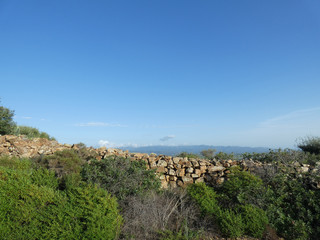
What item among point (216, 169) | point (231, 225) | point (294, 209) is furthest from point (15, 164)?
point (294, 209)

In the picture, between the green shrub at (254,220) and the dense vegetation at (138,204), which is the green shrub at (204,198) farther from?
the green shrub at (254,220)

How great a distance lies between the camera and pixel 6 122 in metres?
13.5

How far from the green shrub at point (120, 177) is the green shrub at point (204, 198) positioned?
3.83 ft

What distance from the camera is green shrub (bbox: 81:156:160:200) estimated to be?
212 inches

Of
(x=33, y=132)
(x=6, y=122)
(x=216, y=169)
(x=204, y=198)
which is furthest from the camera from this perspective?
(x=33, y=132)

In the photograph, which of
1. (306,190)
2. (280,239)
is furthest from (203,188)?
(306,190)

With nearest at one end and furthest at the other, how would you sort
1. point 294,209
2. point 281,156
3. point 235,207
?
point 235,207
point 294,209
point 281,156

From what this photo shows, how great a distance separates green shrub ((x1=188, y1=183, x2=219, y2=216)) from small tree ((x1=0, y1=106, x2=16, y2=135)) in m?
12.5

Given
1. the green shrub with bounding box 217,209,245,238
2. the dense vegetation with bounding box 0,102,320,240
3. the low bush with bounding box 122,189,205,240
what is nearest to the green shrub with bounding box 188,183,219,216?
the dense vegetation with bounding box 0,102,320,240

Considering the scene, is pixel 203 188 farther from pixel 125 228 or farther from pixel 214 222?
pixel 125 228

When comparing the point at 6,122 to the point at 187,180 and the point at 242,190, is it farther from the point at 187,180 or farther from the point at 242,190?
the point at 242,190

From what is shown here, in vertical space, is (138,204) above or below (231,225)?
above

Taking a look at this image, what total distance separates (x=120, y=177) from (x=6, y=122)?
37.4 feet

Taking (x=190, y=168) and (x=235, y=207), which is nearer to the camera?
(x=235, y=207)
